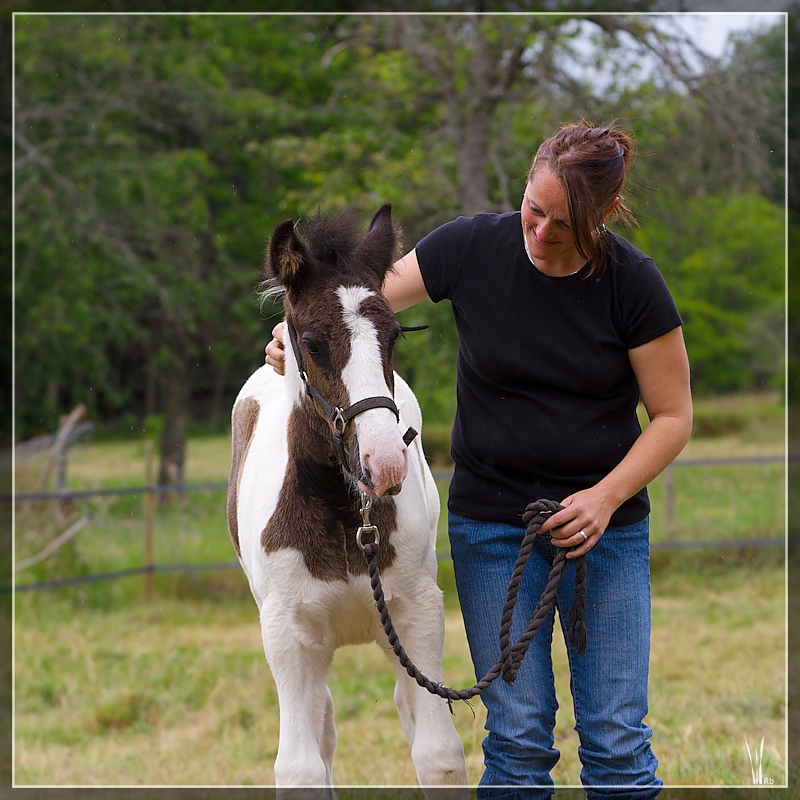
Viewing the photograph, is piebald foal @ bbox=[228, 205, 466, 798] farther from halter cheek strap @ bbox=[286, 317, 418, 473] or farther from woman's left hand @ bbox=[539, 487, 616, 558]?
woman's left hand @ bbox=[539, 487, 616, 558]

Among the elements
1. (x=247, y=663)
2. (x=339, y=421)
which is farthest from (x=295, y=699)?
(x=247, y=663)

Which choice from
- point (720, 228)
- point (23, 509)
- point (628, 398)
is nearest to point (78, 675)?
point (23, 509)

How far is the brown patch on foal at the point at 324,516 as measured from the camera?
8.74 ft

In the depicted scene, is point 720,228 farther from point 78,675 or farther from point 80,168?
point 78,675

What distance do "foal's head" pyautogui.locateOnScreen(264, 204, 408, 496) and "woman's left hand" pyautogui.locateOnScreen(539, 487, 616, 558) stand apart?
0.41 metres

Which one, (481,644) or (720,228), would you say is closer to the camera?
(481,644)

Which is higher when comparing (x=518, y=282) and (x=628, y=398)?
(x=518, y=282)

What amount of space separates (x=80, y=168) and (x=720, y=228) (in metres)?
6.80

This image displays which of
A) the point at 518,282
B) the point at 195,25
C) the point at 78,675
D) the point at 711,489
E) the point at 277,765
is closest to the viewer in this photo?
the point at 518,282

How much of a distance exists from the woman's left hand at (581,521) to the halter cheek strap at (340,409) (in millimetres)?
400

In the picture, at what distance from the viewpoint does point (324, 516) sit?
106 inches

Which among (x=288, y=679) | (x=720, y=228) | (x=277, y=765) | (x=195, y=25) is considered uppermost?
(x=195, y=25)

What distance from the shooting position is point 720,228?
Answer: 33.4ft

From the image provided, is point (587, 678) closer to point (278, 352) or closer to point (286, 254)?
point (278, 352)
